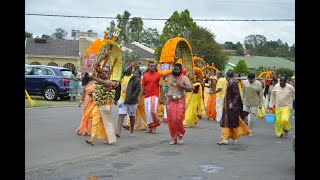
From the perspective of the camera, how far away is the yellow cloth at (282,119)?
13291 mm

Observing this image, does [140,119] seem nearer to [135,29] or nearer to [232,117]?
[232,117]

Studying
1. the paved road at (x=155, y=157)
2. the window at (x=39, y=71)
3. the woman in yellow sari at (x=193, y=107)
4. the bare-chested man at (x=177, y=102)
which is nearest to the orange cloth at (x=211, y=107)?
the woman in yellow sari at (x=193, y=107)

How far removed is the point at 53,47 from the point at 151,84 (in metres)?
51.6

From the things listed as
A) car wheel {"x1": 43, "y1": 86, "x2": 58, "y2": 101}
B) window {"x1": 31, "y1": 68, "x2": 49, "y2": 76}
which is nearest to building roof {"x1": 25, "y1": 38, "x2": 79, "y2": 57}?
window {"x1": 31, "y1": 68, "x2": 49, "y2": 76}

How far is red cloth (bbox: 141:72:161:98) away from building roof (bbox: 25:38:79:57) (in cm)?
4817

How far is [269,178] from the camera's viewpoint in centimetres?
809

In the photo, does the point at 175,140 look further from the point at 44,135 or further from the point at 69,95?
the point at 69,95

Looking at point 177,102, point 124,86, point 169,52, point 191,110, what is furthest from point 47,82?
point 177,102

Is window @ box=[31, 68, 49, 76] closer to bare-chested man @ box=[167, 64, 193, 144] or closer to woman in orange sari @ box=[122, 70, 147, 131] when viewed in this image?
woman in orange sari @ box=[122, 70, 147, 131]

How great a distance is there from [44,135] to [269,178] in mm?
6632

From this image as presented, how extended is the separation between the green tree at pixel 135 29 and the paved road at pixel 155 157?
235 ft

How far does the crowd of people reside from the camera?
11367mm
